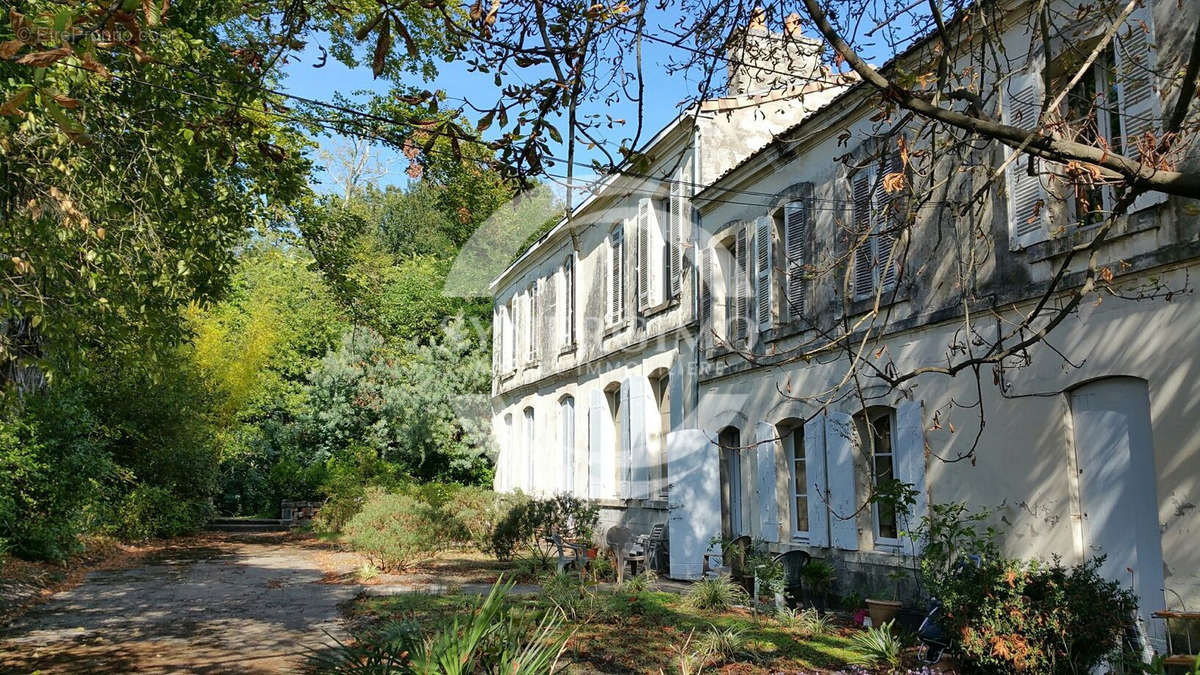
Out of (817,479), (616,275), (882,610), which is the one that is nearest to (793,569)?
(817,479)

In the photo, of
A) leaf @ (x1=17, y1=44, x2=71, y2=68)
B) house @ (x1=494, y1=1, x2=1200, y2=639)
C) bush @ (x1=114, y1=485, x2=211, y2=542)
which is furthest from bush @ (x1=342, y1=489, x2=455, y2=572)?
leaf @ (x1=17, y1=44, x2=71, y2=68)

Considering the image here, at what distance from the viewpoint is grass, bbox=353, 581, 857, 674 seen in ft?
24.4

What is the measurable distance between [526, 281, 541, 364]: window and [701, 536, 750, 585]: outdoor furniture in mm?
10933

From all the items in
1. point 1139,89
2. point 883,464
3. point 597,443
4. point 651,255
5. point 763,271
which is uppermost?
point 651,255

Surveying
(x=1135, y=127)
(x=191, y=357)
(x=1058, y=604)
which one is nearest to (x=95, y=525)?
(x=191, y=357)

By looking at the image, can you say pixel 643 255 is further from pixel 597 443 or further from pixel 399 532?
pixel 399 532

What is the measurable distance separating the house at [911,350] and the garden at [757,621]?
21.4 inches

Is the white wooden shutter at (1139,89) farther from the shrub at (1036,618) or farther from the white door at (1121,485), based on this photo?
the shrub at (1036,618)

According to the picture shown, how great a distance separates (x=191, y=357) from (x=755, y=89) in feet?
49.3

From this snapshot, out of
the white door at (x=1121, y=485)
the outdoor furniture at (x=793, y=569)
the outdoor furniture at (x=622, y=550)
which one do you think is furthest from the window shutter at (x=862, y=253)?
the outdoor furniture at (x=622, y=550)

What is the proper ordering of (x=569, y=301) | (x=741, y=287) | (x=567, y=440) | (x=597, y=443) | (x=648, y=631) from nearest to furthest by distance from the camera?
1. (x=648, y=631)
2. (x=741, y=287)
3. (x=597, y=443)
4. (x=567, y=440)
5. (x=569, y=301)

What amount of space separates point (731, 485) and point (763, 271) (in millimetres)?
3454

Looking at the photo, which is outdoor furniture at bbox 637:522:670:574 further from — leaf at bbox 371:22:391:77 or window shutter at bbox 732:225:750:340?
leaf at bbox 371:22:391:77

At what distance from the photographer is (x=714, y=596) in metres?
10.5
